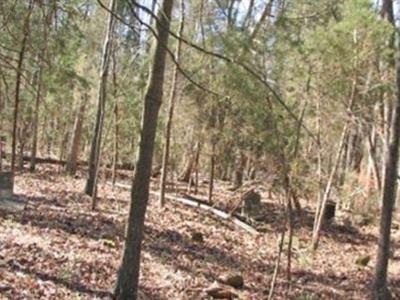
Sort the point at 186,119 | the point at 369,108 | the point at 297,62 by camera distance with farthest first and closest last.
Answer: the point at 186,119 → the point at 369,108 → the point at 297,62

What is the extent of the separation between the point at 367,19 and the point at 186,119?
7587mm

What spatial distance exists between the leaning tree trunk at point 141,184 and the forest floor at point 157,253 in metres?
0.63

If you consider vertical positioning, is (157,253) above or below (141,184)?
below

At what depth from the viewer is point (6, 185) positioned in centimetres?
1347

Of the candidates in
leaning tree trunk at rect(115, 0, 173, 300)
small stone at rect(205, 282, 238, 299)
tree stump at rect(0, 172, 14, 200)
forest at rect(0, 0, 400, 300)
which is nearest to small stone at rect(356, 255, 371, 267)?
forest at rect(0, 0, 400, 300)

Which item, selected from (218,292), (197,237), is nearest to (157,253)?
(218,292)

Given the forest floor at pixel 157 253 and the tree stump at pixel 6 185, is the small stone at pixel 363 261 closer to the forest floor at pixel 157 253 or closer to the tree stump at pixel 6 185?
the forest floor at pixel 157 253

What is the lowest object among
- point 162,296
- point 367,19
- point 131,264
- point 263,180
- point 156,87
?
point 162,296

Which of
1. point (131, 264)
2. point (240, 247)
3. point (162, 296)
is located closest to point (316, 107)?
point (240, 247)

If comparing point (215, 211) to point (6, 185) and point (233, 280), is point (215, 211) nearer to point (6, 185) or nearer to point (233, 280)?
point (6, 185)

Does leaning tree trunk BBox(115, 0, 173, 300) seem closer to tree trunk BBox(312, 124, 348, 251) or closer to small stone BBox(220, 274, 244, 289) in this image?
small stone BBox(220, 274, 244, 289)

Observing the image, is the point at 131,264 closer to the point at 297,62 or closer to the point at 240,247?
the point at 240,247

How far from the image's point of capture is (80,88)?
971 inches

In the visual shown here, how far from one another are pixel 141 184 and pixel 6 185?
6795 mm
